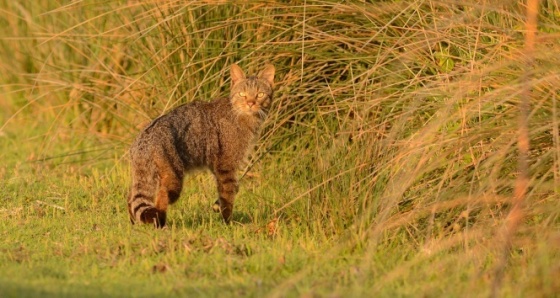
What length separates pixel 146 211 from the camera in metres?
6.80

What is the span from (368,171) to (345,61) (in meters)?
1.34

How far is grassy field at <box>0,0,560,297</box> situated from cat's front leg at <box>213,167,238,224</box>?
4.7 inches

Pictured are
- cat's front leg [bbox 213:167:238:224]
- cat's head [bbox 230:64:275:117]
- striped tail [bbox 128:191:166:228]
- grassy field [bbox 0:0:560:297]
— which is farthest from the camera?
cat's head [bbox 230:64:275:117]

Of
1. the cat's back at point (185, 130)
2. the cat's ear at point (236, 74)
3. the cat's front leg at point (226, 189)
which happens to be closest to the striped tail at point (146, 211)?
the cat's back at point (185, 130)

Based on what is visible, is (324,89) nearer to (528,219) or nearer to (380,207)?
(380,207)

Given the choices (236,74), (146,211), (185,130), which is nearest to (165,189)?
(146,211)

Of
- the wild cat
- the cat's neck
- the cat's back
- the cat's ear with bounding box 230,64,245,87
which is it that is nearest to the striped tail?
the wild cat

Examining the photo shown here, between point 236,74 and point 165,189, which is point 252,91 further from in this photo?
point 165,189

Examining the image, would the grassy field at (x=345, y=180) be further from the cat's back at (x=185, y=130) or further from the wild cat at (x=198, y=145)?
the cat's back at (x=185, y=130)

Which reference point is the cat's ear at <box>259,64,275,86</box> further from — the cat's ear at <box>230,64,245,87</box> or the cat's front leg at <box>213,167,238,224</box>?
the cat's front leg at <box>213,167,238,224</box>

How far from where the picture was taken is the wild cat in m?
6.83

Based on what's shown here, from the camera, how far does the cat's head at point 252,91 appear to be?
24.8 ft

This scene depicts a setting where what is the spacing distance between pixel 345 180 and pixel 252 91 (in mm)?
1294

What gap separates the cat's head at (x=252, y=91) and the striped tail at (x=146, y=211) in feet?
3.74
